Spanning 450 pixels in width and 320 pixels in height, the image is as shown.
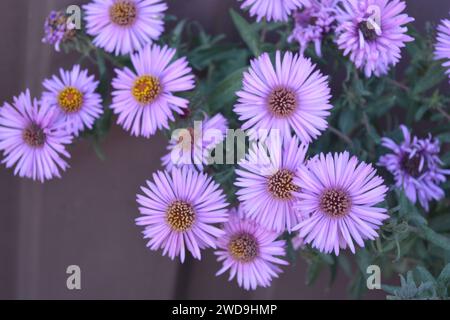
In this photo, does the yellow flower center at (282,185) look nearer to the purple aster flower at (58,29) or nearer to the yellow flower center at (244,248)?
the yellow flower center at (244,248)

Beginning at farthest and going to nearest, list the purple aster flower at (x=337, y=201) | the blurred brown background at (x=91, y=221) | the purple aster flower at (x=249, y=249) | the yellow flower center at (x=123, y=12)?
1. the blurred brown background at (x=91, y=221)
2. the yellow flower center at (x=123, y=12)
3. the purple aster flower at (x=249, y=249)
4. the purple aster flower at (x=337, y=201)

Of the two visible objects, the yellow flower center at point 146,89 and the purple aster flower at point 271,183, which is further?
the yellow flower center at point 146,89

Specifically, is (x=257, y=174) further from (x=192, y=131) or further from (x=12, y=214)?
(x=12, y=214)

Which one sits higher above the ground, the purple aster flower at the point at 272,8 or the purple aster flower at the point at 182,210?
the purple aster flower at the point at 272,8

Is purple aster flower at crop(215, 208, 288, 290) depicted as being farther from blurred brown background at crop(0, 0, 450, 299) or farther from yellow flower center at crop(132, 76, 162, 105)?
blurred brown background at crop(0, 0, 450, 299)

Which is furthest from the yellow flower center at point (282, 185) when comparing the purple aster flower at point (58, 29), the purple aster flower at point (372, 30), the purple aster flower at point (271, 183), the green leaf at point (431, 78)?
the purple aster flower at point (58, 29)

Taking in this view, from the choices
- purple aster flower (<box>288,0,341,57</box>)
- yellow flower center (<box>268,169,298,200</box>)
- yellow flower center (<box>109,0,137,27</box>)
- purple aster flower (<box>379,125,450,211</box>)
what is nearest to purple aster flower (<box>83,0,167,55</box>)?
yellow flower center (<box>109,0,137,27</box>)
